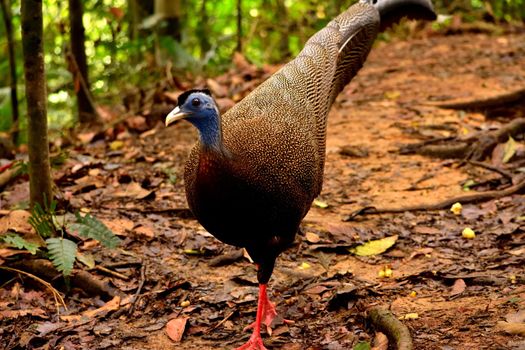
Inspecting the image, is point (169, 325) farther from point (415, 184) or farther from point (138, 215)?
point (415, 184)

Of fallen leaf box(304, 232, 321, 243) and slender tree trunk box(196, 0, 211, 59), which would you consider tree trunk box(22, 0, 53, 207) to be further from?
slender tree trunk box(196, 0, 211, 59)

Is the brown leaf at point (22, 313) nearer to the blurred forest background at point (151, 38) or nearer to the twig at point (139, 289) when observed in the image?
the twig at point (139, 289)

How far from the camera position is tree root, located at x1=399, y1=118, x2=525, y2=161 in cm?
595

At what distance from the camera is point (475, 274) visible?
3934 millimetres

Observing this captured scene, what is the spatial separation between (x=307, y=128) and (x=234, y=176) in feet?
2.96

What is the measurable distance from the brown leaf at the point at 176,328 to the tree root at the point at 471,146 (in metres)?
3.16

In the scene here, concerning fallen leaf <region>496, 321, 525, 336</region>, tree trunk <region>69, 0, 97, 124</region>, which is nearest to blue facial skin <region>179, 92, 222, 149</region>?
fallen leaf <region>496, 321, 525, 336</region>

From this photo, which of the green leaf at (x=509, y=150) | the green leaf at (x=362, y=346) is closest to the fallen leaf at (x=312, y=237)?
the green leaf at (x=362, y=346)

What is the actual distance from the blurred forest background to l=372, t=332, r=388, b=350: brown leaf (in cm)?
411

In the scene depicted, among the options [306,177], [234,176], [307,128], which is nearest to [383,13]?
[307,128]

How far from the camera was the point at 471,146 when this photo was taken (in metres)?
6.05

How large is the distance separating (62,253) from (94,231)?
0.30 metres

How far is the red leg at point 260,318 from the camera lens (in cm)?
356

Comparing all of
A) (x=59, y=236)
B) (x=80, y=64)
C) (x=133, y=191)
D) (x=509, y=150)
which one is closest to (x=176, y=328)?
(x=59, y=236)
